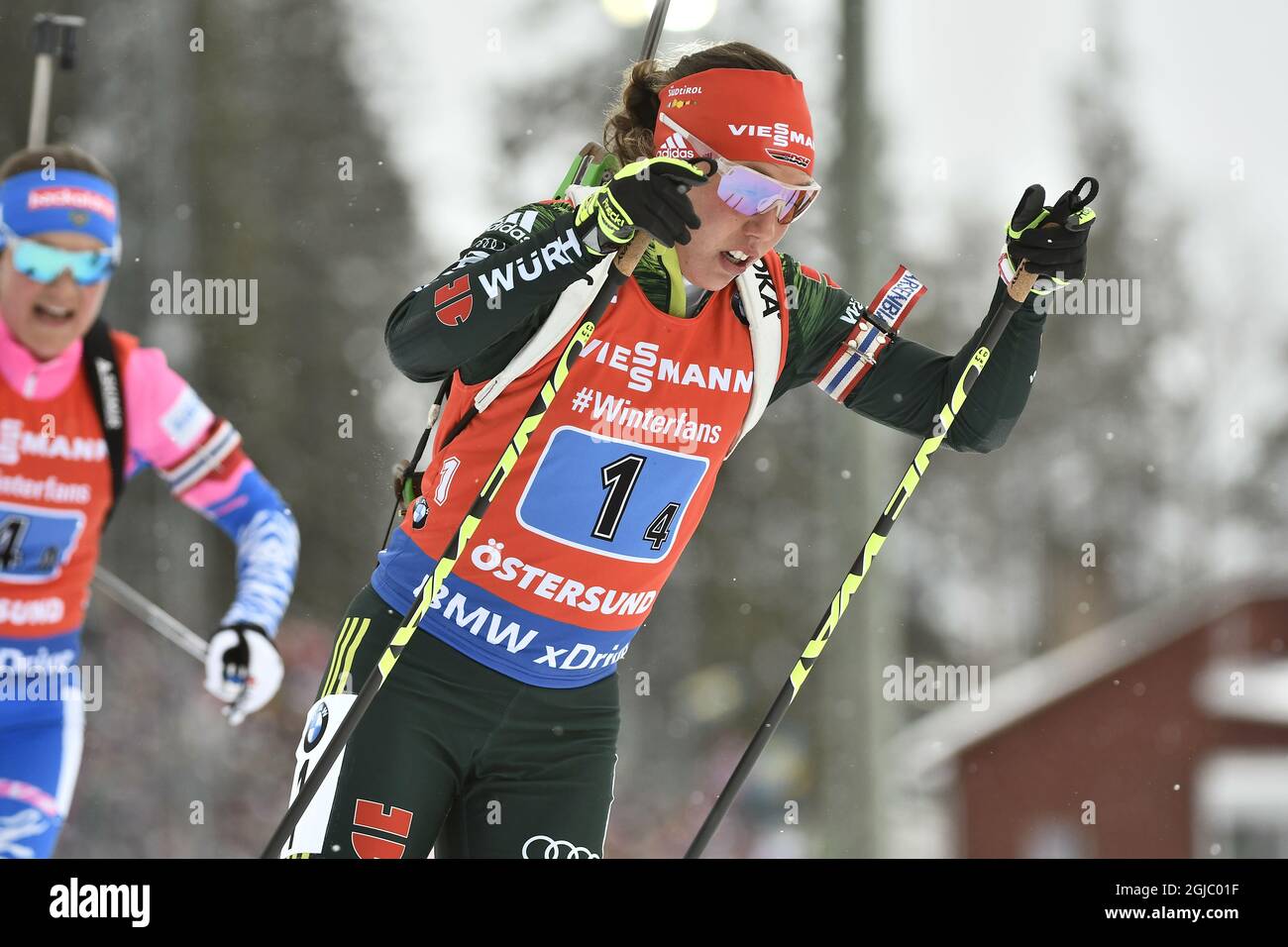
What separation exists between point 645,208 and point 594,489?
1.59 ft

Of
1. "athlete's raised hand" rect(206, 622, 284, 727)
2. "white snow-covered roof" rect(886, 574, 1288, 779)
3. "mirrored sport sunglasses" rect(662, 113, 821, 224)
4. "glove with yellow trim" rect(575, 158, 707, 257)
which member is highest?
"white snow-covered roof" rect(886, 574, 1288, 779)

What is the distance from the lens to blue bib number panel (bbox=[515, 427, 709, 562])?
8.50 feet

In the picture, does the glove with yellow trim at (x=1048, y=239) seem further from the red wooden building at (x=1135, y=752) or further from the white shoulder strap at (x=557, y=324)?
the red wooden building at (x=1135, y=752)

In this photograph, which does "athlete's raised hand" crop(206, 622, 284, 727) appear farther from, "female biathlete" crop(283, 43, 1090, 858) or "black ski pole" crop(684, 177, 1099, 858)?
"black ski pole" crop(684, 177, 1099, 858)

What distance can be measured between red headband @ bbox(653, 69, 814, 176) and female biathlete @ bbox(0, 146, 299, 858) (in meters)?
1.82

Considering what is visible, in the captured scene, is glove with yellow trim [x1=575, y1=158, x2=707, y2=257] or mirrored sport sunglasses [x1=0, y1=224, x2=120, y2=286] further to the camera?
mirrored sport sunglasses [x1=0, y1=224, x2=120, y2=286]

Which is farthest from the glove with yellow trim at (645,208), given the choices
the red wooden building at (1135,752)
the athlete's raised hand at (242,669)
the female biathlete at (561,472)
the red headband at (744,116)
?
the red wooden building at (1135,752)

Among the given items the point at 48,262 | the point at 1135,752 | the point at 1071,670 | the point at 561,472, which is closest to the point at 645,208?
the point at 561,472

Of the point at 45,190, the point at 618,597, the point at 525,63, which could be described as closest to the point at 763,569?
the point at 525,63

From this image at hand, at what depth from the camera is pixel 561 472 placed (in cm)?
259

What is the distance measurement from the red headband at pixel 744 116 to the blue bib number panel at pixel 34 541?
217 cm

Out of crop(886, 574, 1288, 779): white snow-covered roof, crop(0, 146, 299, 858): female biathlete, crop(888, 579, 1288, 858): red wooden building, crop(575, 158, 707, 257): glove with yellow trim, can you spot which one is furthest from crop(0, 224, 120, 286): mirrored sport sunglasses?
crop(886, 574, 1288, 779): white snow-covered roof

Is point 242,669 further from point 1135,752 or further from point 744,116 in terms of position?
point 1135,752
